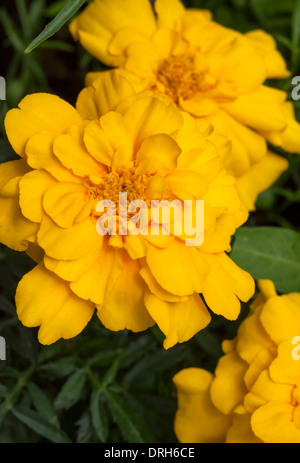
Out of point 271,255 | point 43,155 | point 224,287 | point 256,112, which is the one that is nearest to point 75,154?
point 43,155

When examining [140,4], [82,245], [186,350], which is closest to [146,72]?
[140,4]

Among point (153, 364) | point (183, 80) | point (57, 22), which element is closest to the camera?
point (57, 22)

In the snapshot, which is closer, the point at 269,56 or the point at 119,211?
the point at 119,211

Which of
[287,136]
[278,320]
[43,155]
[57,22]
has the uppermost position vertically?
[57,22]

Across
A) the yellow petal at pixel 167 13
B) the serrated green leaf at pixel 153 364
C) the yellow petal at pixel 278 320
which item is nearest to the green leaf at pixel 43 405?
the serrated green leaf at pixel 153 364

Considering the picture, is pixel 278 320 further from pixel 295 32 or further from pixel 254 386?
pixel 295 32
